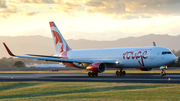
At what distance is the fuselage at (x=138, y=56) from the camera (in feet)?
117

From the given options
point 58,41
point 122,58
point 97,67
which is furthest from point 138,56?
point 58,41

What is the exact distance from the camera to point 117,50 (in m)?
41.1

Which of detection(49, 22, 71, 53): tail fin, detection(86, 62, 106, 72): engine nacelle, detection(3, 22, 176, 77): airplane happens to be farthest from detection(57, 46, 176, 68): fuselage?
detection(49, 22, 71, 53): tail fin

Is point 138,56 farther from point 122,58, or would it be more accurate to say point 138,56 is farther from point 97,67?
point 97,67

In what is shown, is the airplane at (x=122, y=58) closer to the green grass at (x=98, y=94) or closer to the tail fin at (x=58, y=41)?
the tail fin at (x=58, y=41)

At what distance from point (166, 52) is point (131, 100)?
23661 mm

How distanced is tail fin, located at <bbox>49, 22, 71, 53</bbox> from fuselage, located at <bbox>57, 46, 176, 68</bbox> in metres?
8.20

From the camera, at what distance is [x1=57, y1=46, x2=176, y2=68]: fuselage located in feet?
117

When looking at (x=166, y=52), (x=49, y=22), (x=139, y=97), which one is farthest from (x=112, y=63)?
(x=139, y=97)

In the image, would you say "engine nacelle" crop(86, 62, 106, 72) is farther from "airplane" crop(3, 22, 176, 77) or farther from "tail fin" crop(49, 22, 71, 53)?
"tail fin" crop(49, 22, 71, 53)

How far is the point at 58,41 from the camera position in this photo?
167 feet

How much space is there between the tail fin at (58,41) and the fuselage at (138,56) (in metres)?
8.20

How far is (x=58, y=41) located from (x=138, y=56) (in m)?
19.0

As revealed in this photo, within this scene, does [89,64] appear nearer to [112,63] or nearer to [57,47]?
[112,63]
